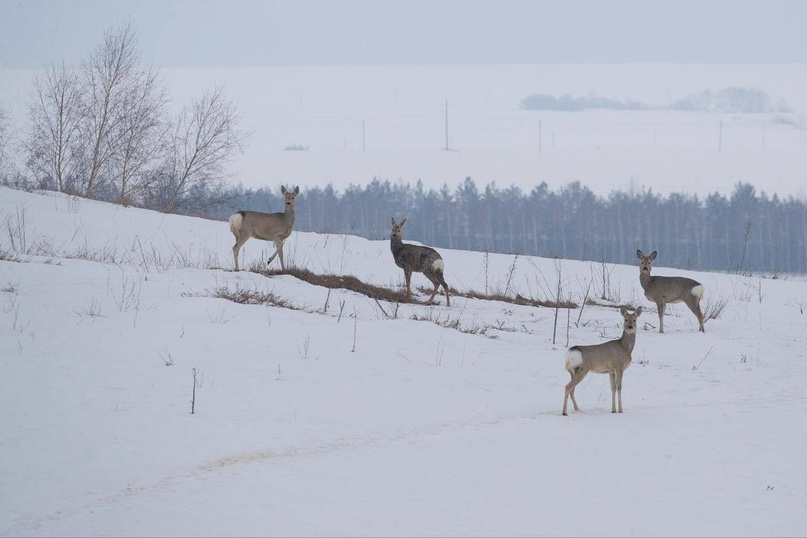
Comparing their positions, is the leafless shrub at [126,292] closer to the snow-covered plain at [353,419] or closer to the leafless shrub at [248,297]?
the snow-covered plain at [353,419]

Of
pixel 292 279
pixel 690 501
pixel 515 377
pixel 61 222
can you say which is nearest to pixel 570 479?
pixel 690 501

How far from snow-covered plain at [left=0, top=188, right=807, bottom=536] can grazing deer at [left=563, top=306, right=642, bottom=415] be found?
35 centimetres

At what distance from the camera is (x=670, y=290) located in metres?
16.2

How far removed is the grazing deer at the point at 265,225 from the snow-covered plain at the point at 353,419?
5.68 ft

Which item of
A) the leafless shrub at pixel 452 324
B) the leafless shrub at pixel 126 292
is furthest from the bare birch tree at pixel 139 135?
the leafless shrub at pixel 452 324

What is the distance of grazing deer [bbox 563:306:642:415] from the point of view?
9597 mm

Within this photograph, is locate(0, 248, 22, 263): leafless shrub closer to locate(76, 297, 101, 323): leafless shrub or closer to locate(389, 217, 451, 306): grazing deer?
locate(76, 297, 101, 323): leafless shrub

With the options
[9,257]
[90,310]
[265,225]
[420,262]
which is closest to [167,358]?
[90,310]

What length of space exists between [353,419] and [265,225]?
931 cm

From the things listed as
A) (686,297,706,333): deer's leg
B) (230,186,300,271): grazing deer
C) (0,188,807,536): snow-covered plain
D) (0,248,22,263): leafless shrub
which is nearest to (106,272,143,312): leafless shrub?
(0,188,807,536): snow-covered plain

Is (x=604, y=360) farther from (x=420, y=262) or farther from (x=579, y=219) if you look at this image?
(x=579, y=219)

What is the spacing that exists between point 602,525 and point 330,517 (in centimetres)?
189

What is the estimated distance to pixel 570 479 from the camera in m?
7.57

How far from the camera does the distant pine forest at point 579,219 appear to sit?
94438 millimetres
